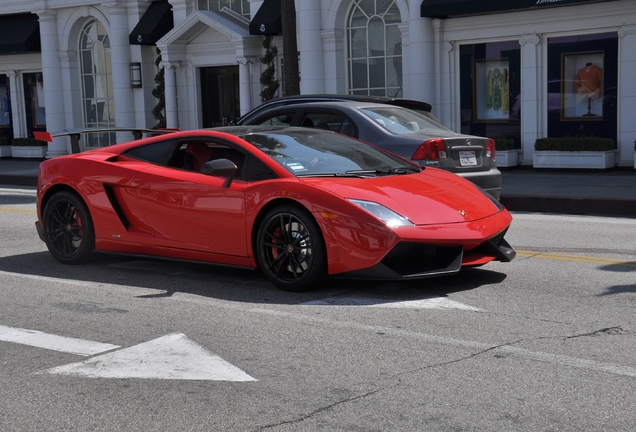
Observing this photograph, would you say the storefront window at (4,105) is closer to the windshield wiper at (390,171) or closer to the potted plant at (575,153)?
the potted plant at (575,153)

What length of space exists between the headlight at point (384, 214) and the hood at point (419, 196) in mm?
52

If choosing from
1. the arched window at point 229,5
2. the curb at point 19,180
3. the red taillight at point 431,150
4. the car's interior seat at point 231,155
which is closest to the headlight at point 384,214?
the car's interior seat at point 231,155

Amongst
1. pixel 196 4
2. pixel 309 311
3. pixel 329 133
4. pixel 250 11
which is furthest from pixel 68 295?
pixel 196 4

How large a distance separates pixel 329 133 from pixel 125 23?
66.9 ft

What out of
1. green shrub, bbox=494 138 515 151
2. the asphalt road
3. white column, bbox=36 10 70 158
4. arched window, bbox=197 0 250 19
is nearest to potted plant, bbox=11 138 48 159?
white column, bbox=36 10 70 158

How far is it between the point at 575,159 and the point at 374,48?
603cm

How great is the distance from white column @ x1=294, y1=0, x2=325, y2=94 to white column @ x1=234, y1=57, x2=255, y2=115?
6.19ft

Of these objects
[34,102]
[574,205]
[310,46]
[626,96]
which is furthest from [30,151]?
[574,205]

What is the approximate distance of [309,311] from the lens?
21.5ft

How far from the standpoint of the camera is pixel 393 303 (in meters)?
6.73

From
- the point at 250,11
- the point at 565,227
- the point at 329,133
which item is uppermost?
the point at 250,11

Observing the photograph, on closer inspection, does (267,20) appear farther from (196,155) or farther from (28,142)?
(196,155)

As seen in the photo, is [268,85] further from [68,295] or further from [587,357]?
[587,357]

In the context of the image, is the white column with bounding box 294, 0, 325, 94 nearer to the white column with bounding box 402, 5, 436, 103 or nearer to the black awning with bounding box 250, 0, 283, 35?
the black awning with bounding box 250, 0, 283, 35
